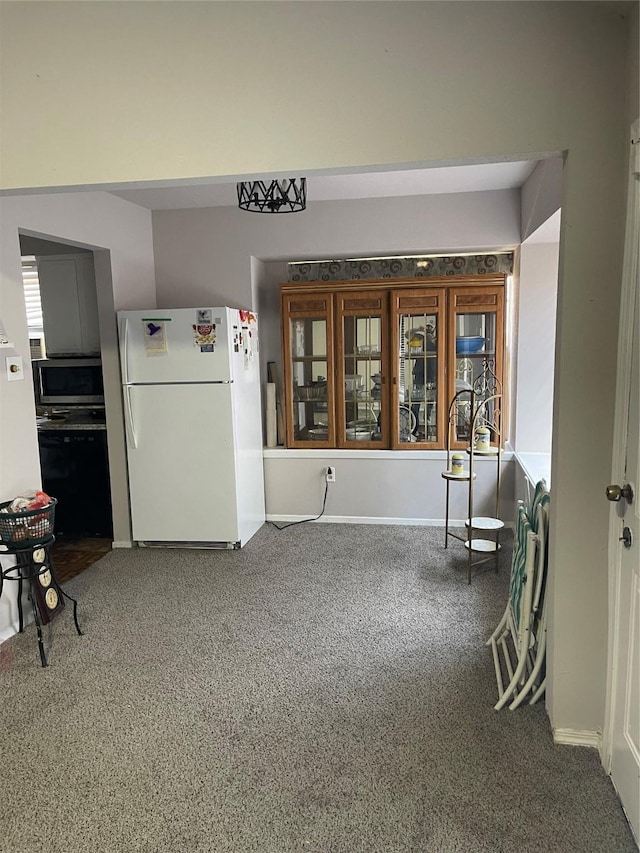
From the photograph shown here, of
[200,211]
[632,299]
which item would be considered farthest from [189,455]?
[632,299]

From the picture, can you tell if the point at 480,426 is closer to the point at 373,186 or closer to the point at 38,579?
the point at 373,186

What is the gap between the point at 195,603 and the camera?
10.7 feet

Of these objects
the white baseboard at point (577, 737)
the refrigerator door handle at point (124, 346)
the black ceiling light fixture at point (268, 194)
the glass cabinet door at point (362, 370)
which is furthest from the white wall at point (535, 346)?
the refrigerator door handle at point (124, 346)

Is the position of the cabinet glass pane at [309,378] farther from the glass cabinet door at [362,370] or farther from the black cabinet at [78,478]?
the black cabinet at [78,478]

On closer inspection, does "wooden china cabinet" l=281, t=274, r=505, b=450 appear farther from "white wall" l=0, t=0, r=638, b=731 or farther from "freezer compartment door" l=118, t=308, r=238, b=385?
"white wall" l=0, t=0, r=638, b=731

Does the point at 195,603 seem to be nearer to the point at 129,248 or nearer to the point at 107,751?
the point at 107,751

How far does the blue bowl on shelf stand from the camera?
4.30 meters

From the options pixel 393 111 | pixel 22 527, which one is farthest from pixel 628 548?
pixel 22 527

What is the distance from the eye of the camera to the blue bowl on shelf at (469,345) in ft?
14.1

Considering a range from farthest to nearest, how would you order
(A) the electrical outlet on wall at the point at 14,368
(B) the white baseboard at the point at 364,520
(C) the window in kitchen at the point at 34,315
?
1. (C) the window in kitchen at the point at 34,315
2. (B) the white baseboard at the point at 364,520
3. (A) the electrical outlet on wall at the point at 14,368

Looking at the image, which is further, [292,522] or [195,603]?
[292,522]

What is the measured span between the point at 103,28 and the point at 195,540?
300 cm

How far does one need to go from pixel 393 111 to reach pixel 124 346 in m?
2.55

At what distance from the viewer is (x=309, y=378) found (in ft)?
15.0
